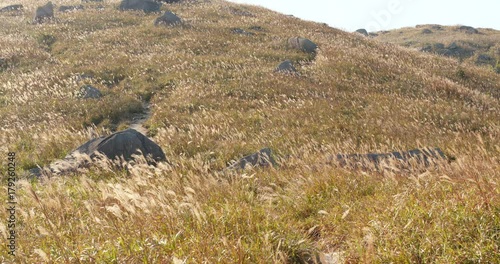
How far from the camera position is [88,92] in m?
15.1

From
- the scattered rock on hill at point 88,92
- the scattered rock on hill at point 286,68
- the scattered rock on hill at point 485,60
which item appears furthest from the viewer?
the scattered rock on hill at point 485,60

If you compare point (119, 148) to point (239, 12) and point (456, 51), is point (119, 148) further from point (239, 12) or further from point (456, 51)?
point (456, 51)

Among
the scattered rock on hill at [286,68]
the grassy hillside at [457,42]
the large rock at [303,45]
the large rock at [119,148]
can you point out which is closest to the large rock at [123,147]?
the large rock at [119,148]

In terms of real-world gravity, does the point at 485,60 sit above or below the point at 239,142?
above

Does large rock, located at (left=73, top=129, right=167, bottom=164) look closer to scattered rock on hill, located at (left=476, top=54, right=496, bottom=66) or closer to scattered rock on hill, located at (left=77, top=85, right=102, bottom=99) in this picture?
scattered rock on hill, located at (left=77, top=85, right=102, bottom=99)

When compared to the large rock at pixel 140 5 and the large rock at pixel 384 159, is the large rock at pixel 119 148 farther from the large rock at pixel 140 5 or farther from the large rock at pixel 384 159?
the large rock at pixel 140 5

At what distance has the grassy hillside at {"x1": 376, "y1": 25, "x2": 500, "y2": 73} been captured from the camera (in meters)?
42.5

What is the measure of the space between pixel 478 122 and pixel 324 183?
8525 millimetres

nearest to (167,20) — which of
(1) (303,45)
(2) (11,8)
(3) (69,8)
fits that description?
(1) (303,45)

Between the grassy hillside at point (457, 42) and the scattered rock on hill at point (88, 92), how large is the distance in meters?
34.9

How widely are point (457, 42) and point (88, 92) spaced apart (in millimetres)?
48938

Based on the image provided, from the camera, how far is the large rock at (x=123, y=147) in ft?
26.1

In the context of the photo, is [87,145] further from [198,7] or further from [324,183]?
[198,7]

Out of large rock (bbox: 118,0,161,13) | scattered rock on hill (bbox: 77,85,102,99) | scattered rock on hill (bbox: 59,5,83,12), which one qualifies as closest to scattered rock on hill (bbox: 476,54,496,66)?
large rock (bbox: 118,0,161,13)
